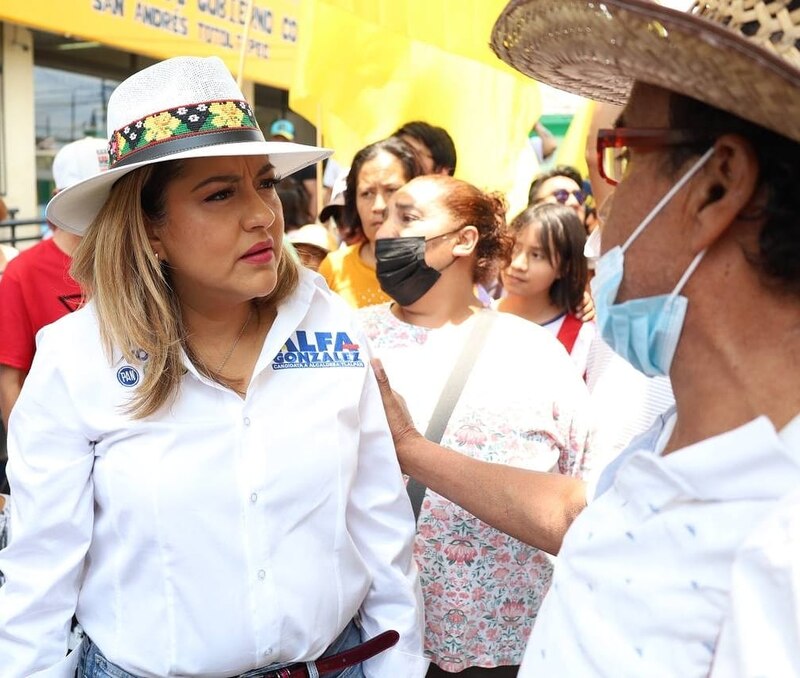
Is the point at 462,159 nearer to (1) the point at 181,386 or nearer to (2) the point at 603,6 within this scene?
(1) the point at 181,386

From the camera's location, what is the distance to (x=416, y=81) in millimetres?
4668

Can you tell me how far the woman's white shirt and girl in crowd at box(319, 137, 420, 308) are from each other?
2.04 m

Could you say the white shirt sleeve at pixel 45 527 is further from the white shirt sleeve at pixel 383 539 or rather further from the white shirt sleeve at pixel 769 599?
the white shirt sleeve at pixel 769 599

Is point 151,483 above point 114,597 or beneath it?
above

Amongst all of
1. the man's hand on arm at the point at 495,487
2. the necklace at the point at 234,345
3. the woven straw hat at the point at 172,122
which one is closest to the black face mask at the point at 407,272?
Result: the man's hand on arm at the point at 495,487

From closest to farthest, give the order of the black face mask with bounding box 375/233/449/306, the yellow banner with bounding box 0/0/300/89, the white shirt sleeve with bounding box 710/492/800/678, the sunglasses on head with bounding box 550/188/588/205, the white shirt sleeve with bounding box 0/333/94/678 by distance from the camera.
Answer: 1. the white shirt sleeve with bounding box 710/492/800/678
2. the white shirt sleeve with bounding box 0/333/94/678
3. the black face mask with bounding box 375/233/449/306
4. the sunglasses on head with bounding box 550/188/588/205
5. the yellow banner with bounding box 0/0/300/89

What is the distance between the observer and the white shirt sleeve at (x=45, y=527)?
5.69 ft

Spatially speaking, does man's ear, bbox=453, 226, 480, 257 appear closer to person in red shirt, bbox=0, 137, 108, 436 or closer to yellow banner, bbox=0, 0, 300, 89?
person in red shirt, bbox=0, 137, 108, 436

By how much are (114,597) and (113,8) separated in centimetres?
669

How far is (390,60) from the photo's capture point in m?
4.58

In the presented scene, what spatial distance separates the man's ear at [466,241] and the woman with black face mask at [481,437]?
0.19m

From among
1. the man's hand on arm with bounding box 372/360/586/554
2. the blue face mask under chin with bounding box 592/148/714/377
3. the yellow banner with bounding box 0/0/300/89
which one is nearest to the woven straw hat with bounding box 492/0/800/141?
the blue face mask under chin with bounding box 592/148/714/377

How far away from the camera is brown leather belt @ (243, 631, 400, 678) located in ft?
6.07

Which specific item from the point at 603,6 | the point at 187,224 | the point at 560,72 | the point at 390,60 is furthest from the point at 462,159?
the point at 603,6
